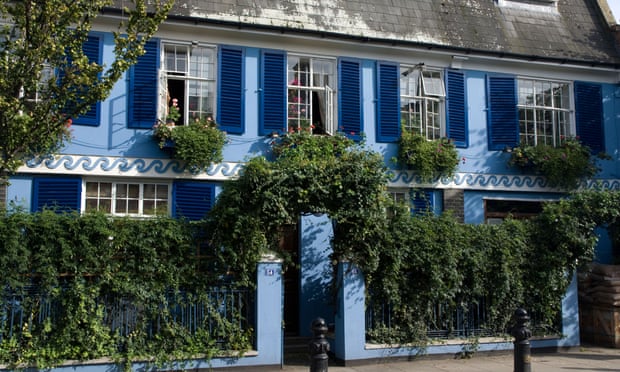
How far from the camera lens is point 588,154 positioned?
13.7 meters

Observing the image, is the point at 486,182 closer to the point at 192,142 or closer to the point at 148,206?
the point at 192,142

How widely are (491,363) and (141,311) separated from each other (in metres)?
5.62

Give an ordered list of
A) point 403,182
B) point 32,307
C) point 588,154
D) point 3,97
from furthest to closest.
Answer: point 588,154 → point 403,182 → point 32,307 → point 3,97

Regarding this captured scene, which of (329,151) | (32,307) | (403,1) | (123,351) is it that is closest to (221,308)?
(123,351)

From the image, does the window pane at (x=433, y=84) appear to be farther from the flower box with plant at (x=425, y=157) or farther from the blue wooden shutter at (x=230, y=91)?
the blue wooden shutter at (x=230, y=91)

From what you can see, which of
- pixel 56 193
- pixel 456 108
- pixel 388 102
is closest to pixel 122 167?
pixel 56 193

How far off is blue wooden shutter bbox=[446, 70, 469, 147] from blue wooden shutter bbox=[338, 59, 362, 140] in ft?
6.74

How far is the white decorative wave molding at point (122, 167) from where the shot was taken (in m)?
10.6

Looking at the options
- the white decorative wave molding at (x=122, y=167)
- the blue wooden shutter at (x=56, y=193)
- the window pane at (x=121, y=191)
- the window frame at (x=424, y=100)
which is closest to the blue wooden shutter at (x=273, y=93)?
the white decorative wave molding at (x=122, y=167)

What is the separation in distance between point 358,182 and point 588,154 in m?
7.10

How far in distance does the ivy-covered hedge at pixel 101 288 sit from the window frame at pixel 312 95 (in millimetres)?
4196

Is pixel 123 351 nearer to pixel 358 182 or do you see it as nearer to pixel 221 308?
pixel 221 308

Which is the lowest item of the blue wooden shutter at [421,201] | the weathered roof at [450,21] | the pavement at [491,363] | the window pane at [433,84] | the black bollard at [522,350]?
the pavement at [491,363]

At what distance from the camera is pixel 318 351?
21.0ft
